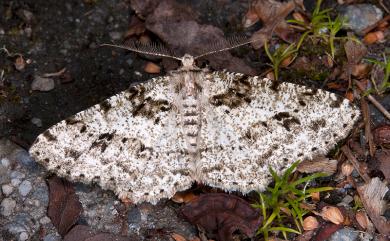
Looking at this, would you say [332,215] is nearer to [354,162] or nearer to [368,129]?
[354,162]

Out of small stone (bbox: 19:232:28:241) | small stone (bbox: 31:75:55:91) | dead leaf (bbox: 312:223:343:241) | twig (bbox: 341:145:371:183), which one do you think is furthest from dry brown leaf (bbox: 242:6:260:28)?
small stone (bbox: 19:232:28:241)

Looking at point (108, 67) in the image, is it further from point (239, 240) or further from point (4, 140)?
point (239, 240)

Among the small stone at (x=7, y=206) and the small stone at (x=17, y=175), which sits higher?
the small stone at (x=17, y=175)

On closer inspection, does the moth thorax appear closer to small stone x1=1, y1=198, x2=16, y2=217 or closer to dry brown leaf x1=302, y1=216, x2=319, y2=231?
dry brown leaf x1=302, y1=216, x2=319, y2=231

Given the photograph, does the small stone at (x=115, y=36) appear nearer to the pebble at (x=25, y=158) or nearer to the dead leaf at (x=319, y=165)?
the pebble at (x=25, y=158)

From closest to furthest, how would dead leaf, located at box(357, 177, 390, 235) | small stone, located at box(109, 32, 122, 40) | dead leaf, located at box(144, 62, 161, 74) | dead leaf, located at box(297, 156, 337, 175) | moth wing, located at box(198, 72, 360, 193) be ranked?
moth wing, located at box(198, 72, 360, 193) < dead leaf, located at box(357, 177, 390, 235) < dead leaf, located at box(297, 156, 337, 175) < dead leaf, located at box(144, 62, 161, 74) < small stone, located at box(109, 32, 122, 40)

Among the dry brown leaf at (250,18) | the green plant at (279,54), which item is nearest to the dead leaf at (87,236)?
the green plant at (279,54)
